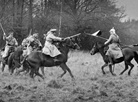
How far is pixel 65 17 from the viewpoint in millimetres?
37656

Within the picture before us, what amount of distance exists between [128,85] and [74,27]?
24.1m

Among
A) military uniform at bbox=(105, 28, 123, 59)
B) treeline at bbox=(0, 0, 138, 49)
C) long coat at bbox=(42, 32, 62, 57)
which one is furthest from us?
treeline at bbox=(0, 0, 138, 49)

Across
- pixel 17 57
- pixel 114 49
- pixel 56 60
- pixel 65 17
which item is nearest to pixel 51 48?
pixel 56 60

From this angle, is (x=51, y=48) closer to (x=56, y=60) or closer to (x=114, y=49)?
(x=56, y=60)

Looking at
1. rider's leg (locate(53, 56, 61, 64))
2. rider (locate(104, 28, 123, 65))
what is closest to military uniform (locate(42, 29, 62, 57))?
rider's leg (locate(53, 56, 61, 64))

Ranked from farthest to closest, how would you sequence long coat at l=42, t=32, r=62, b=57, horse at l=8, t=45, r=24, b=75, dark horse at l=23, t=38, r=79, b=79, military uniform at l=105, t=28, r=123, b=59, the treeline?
1. the treeline
2. horse at l=8, t=45, r=24, b=75
3. military uniform at l=105, t=28, r=123, b=59
4. long coat at l=42, t=32, r=62, b=57
5. dark horse at l=23, t=38, r=79, b=79

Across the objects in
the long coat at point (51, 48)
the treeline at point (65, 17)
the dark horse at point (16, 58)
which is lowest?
the dark horse at point (16, 58)

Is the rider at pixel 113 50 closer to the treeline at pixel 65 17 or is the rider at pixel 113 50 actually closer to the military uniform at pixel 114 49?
the military uniform at pixel 114 49

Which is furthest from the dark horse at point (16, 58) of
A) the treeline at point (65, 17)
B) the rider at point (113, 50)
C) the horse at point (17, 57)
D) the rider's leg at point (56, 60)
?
the treeline at point (65, 17)

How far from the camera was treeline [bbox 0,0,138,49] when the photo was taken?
3631 cm

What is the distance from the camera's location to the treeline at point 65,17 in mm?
36312

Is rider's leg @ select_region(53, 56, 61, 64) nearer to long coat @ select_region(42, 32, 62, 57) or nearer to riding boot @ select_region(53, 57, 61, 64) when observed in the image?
riding boot @ select_region(53, 57, 61, 64)

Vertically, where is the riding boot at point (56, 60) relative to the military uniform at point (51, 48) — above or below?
below

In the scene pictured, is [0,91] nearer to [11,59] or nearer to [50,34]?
[50,34]
